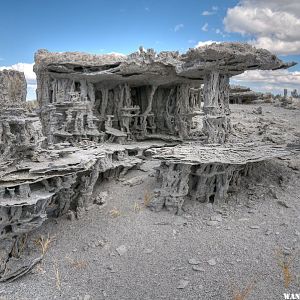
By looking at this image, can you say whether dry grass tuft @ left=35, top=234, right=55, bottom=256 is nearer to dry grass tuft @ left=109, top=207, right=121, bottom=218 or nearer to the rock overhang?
dry grass tuft @ left=109, top=207, right=121, bottom=218

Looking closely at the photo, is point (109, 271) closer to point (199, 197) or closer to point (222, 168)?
point (199, 197)

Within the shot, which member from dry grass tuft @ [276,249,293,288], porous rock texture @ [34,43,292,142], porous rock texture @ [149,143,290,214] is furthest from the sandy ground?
porous rock texture @ [34,43,292,142]

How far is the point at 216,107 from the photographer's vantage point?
48.6ft

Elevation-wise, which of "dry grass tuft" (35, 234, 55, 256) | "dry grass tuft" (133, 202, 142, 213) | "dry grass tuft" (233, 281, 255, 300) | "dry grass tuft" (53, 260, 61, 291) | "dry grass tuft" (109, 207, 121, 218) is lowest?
"dry grass tuft" (53, 260, 61, 291)

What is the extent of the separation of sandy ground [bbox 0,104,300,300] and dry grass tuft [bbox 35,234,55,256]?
117 mm

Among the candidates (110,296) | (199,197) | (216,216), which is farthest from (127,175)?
(110,296)

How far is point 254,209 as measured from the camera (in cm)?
1172

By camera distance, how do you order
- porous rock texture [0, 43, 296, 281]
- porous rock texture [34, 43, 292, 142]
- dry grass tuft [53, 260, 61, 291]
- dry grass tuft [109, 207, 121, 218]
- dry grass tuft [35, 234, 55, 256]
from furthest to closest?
porous rock texture [34, 43, 292, 142] < dry grass tuft [109, 207, 121, 218] < dry grass tuft [35, 234, 55, 256] < porous rock texture [0, 43, 296, 281] < dry grass tuft [53, 260, 61, 291]

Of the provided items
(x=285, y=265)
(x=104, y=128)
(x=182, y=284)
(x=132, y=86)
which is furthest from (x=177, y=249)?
(x=132, y=86)

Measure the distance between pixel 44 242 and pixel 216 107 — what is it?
9.19 metres

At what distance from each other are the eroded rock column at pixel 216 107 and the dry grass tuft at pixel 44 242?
26.3 ft

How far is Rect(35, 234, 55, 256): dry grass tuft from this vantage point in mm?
10203

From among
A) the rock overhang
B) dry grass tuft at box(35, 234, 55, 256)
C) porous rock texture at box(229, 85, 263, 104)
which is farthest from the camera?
porous rock texture at box(229, 85, 263, 104)

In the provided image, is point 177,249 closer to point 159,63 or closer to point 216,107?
point 216,107
